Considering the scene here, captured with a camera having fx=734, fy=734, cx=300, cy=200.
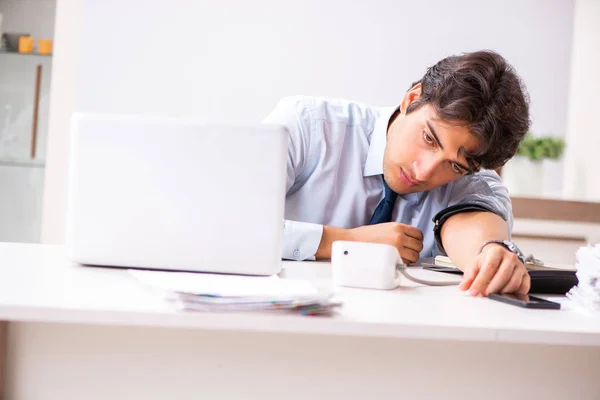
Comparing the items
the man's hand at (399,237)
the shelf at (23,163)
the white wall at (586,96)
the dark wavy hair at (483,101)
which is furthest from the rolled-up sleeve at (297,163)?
the white wall at (586,96)

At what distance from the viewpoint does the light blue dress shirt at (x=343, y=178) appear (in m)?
1.84

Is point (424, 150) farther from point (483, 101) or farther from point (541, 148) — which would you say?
point (541, 148)

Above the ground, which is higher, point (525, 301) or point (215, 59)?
point (215, 59)

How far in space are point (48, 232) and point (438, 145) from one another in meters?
2.31

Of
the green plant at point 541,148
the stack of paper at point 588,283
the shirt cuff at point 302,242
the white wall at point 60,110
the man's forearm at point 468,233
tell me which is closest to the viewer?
the stack of paper at point 588,283

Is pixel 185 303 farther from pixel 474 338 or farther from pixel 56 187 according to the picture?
pixel 56 187

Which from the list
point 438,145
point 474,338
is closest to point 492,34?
point 438,145

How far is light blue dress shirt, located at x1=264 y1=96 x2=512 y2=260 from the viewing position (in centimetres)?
184

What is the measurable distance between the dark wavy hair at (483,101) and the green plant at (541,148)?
184 cm

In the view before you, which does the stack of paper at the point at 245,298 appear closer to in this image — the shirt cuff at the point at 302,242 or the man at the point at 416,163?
the man at the point at 416,163

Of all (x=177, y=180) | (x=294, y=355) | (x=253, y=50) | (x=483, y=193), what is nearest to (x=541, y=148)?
(x=253, y=50)

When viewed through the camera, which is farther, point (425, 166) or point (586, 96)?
point (586, 96)

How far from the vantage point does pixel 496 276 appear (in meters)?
1.13

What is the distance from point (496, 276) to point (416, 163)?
53 cm
